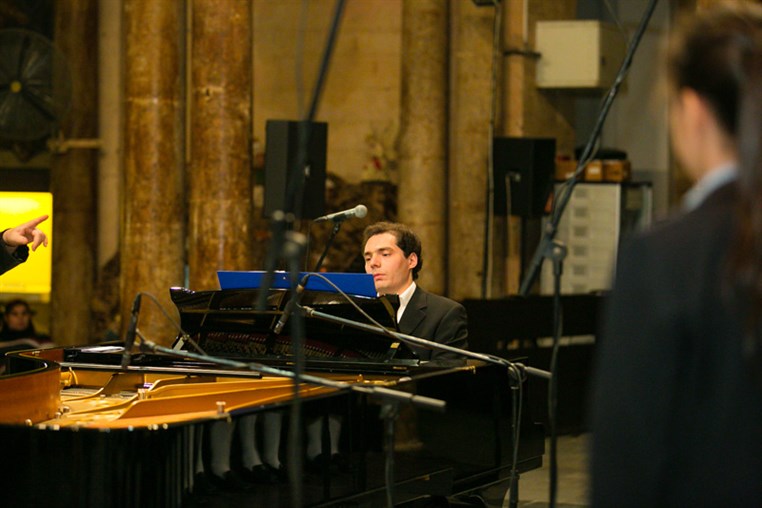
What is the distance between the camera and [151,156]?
9766 mm

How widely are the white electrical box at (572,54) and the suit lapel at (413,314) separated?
23.1ft

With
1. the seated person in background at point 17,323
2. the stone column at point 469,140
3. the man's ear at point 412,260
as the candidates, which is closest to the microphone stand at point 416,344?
the man's ear at point 412,260

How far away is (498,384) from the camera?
5.45 m

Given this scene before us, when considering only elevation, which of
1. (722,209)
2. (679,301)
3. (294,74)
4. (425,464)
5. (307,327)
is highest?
(294,74)

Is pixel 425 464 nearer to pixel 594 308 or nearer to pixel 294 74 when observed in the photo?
pixel 594 308

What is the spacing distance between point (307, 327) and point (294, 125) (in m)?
3.68

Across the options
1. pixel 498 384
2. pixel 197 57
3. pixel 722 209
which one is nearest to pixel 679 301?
pixel 722 209

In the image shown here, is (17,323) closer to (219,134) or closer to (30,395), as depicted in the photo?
(219,134)

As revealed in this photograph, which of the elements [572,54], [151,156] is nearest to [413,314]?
[151,156]

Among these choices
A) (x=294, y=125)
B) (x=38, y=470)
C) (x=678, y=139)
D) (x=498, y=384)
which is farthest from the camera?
(x=294, y=125)

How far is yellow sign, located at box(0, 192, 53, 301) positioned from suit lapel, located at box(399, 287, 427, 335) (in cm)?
837

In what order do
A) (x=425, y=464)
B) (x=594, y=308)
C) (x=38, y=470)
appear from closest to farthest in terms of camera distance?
(x=38, y=470) < (x=425, y=464) < (x=594, y=308)

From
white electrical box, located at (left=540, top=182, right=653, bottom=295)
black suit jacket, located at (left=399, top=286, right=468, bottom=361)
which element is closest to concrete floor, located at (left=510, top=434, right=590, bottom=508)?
black suit jacket, located at (left=399, top=286, right=468, bottom=361)

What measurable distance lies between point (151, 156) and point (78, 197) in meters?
3.15
